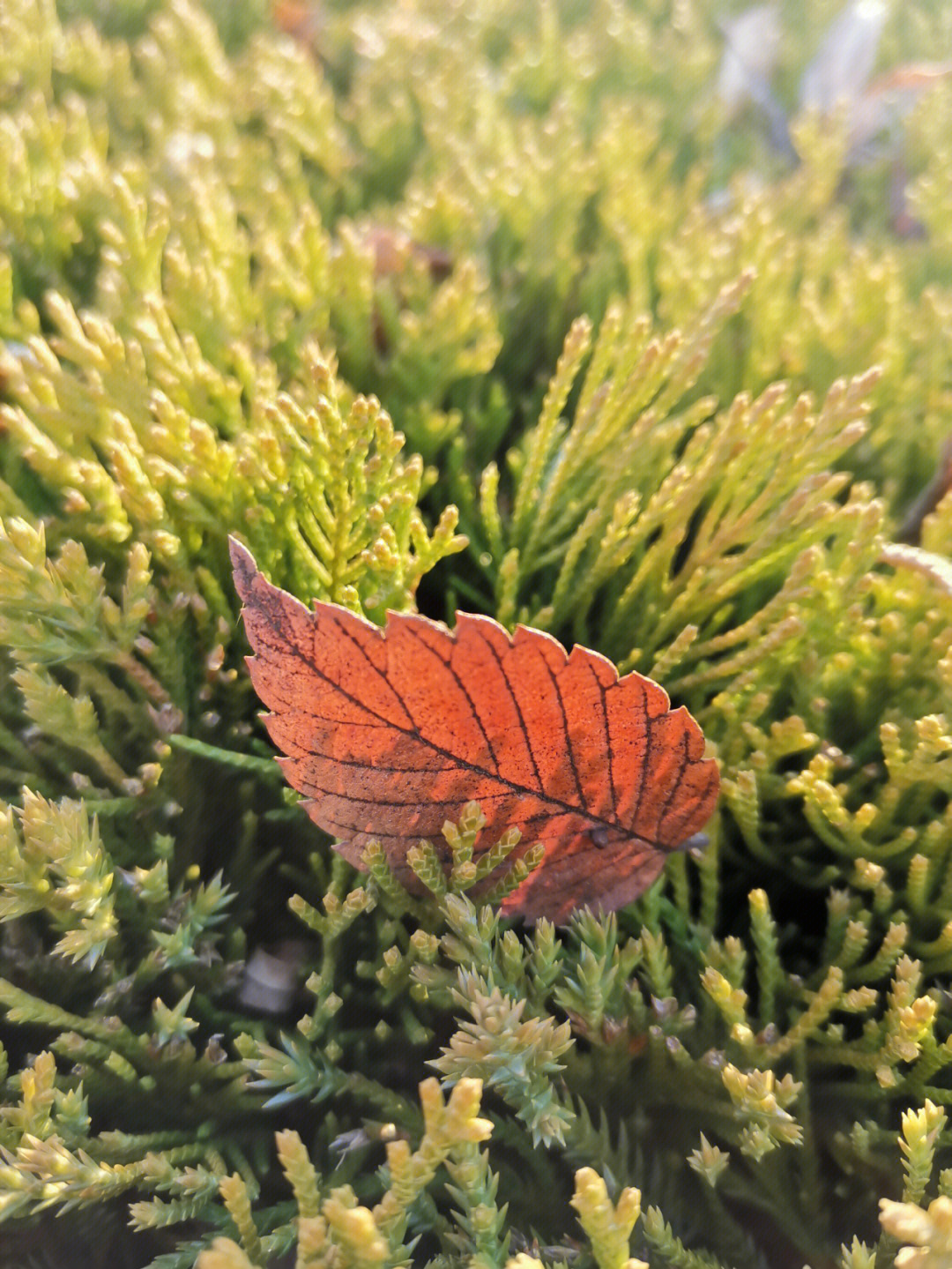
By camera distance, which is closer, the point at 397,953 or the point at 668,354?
the point at 397,953

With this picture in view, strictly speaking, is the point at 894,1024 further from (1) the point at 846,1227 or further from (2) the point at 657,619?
(2) the point at 657,619

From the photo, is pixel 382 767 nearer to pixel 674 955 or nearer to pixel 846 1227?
pixel 674 955

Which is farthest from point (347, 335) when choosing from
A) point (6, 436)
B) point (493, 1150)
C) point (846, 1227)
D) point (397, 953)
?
point (846, 1227)

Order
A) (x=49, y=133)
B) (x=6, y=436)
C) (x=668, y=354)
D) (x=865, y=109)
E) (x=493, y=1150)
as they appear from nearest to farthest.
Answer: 1. (x=493, y=1150)
2. (x=668, y=354)
3. (x=6, y=436)
4. (x=49, y=133)
5. (x=865, y=109)

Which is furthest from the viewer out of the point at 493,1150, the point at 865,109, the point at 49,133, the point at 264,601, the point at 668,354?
the point at 865,109

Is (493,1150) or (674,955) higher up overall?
(674,955)

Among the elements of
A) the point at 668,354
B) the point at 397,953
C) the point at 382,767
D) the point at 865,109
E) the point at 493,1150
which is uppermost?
the point at 865,109

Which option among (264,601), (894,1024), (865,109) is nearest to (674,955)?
(894,1024)
